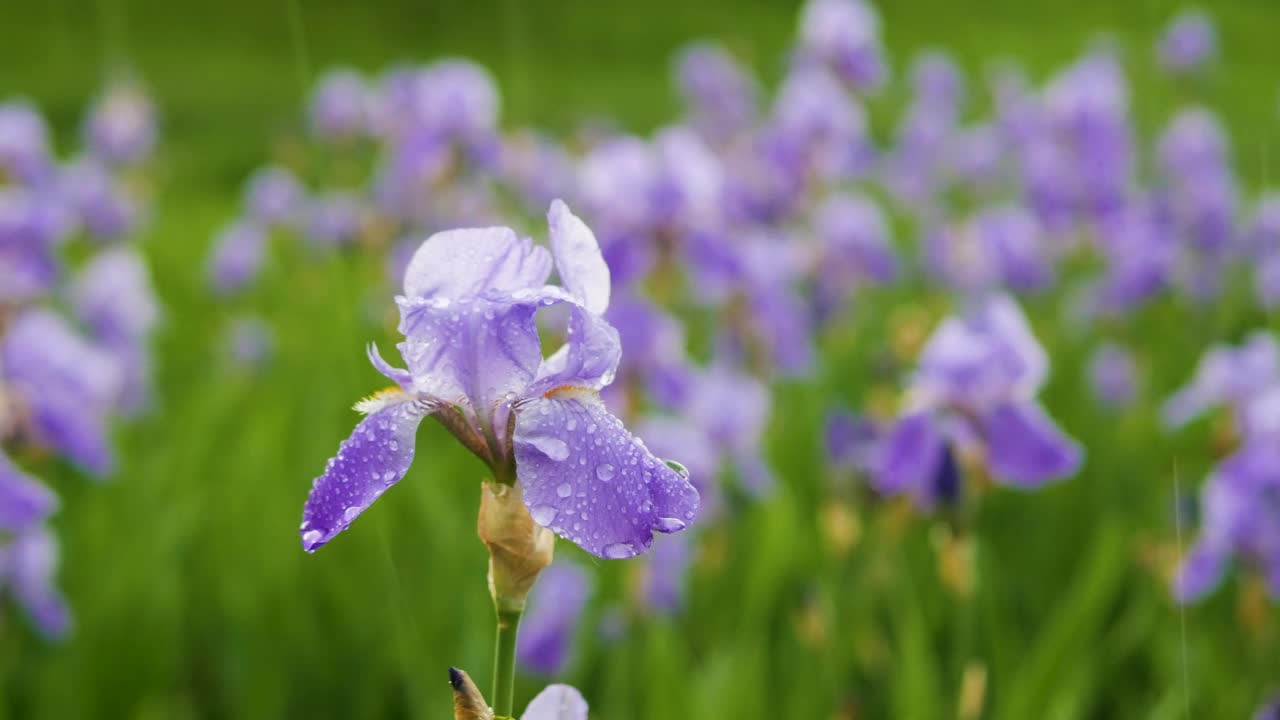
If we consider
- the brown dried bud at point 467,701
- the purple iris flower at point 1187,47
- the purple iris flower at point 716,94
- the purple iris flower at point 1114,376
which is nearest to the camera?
the brown dried bud at point 467,701

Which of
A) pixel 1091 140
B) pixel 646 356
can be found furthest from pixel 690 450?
pixel 1091 140

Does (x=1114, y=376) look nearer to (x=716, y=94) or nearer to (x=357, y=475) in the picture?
(x=716, y=94)

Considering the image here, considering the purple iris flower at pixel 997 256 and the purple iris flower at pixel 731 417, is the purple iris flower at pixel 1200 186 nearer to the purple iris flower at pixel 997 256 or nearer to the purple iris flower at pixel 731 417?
the purple iris flower at pixel 997 256

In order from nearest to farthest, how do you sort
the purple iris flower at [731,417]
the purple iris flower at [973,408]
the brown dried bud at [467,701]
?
1. the brown dried bud at [467,701]
2. the purple iris flower at [973,408]
3. the purple iris flower at [731,417]

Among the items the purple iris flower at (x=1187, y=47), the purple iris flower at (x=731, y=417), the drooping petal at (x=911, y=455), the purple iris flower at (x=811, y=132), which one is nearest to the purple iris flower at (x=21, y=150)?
the purple iris flower at (x=811, y=132)

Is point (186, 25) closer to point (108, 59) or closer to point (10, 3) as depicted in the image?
point (10, 3)

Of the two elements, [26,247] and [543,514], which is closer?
[543,514]
